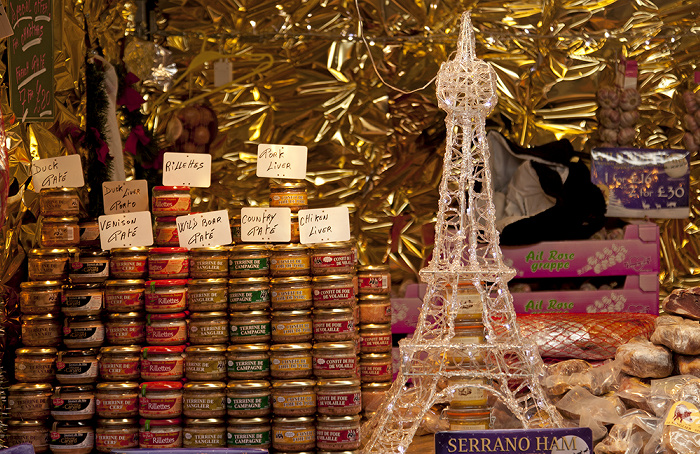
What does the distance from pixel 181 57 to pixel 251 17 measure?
0.45m

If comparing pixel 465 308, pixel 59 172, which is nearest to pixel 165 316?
pixel 59 172

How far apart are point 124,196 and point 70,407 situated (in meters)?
0.89

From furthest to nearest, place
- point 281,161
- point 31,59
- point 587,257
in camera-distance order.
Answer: point 587,257, point 281,161, point 31,59

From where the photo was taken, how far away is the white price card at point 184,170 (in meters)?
3.07

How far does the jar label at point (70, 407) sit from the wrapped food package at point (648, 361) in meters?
2.06

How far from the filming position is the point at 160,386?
2.72 m

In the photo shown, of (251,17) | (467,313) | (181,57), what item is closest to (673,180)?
(467,313)

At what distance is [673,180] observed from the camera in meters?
4.46

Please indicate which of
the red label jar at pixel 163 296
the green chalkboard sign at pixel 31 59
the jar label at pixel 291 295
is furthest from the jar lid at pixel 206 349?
the green chalkboard sign at pixel 31 59

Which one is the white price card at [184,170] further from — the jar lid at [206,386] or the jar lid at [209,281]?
the jar lid at [206,386]

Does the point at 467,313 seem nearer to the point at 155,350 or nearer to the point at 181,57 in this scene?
the point at 155,350

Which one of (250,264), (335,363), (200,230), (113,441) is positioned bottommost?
(113,441)

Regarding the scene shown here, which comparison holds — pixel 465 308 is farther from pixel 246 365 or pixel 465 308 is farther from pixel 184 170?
pixel 184 170

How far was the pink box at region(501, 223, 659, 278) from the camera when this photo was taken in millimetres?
4066
